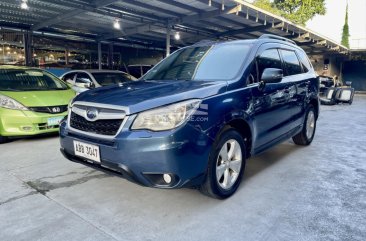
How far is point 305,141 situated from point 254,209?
103 inches

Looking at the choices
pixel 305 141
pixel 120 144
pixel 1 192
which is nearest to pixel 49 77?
pixel 1 192

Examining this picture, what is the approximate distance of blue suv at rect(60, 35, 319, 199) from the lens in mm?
2174

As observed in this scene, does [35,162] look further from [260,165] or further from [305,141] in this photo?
[305,141]

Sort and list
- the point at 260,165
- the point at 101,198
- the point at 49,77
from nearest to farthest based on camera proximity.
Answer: the point at 101,198, the point at 260,165, the point at 49,77

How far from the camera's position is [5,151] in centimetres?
437

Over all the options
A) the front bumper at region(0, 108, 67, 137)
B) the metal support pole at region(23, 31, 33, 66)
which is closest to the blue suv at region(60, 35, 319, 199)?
the front bumper at region(0, 108, 67, 137)

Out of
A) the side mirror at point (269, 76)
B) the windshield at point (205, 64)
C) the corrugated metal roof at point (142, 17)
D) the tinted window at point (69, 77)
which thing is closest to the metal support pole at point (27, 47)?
the corrugated metal roof at point (142, 17)

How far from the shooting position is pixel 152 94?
2.41 metres

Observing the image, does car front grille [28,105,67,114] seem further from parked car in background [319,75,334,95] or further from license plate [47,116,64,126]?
parked car in background [319,75,334,95]

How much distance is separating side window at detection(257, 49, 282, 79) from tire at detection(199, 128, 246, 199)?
86 centimetres

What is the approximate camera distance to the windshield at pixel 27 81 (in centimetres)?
511

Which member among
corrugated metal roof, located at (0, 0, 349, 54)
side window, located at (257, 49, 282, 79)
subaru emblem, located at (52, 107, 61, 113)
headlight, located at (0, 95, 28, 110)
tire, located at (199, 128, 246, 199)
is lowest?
tire, located at (199, 128, 246, 199)

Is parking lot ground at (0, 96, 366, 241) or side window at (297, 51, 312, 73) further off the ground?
side window at (297, 51, 312, 73)

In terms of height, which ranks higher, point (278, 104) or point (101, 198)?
point (278, 104)
